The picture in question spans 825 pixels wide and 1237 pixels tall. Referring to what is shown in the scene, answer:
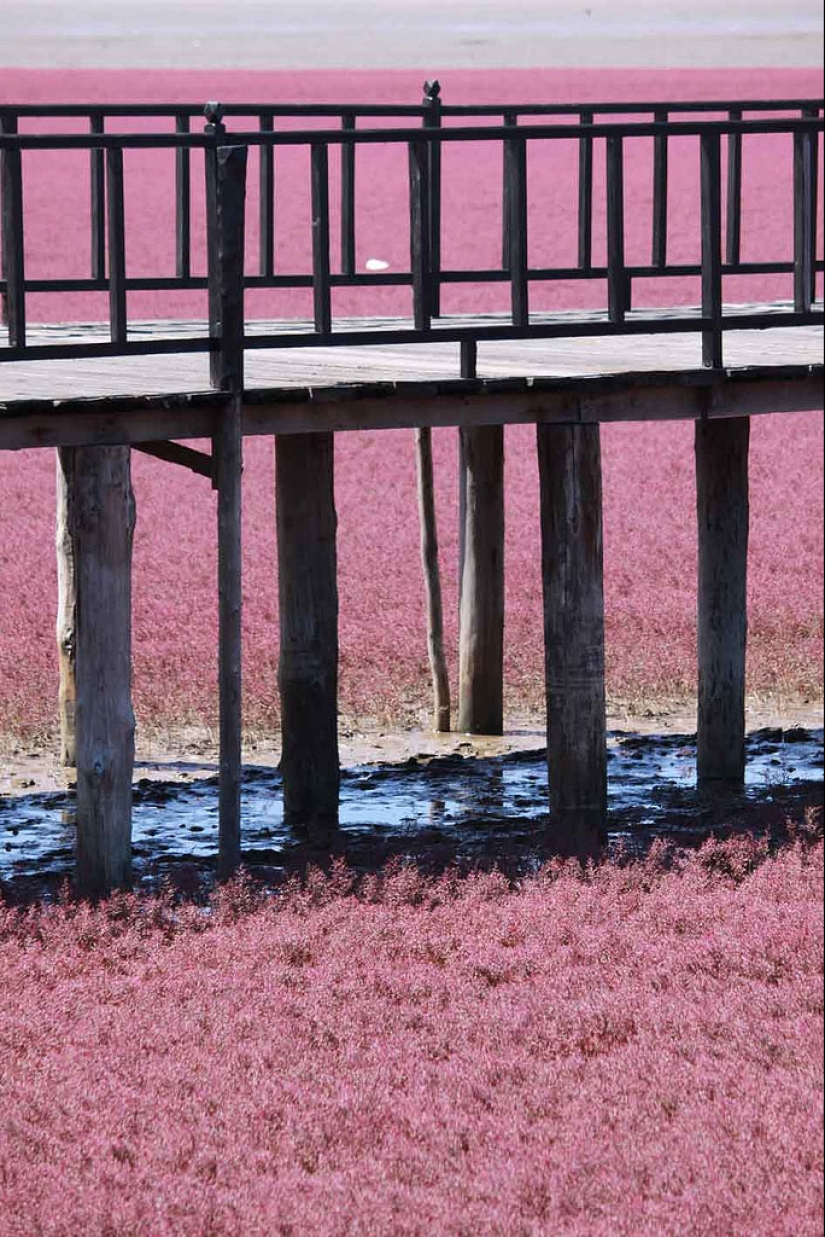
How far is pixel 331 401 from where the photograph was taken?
31.3ft

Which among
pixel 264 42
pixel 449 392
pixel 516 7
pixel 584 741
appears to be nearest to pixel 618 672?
pixel 584 741

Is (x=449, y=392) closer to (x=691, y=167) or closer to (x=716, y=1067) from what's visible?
(x=716, y=1067)

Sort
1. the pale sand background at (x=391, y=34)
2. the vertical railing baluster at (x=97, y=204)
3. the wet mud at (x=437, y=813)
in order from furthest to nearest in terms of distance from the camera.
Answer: the vertical railing baluster at (x=97, y=204)
the wet mud at (x=437, y=813)
the pale sand background at (x=391, y=34)

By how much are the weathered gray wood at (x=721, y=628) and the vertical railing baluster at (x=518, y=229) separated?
2.51 meters

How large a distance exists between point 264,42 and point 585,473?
15.3ft

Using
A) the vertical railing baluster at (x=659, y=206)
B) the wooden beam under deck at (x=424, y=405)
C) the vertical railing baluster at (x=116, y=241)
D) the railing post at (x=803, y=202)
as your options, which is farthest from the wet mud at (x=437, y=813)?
the vertical railing baluster at (x=659, y=206)

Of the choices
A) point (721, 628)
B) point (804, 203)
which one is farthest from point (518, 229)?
point (721, 628)

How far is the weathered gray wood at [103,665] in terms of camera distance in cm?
920

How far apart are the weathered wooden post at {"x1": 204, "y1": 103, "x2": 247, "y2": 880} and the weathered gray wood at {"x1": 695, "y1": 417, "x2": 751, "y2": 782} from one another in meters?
3.20

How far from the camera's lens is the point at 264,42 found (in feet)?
19.1

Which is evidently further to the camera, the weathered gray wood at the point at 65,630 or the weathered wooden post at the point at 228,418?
the weathered gray wood at the point at 65,630

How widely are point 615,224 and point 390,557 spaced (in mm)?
8938

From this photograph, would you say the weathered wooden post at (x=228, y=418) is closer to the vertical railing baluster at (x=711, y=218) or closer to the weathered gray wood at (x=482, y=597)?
the vertical railing baluster at (x=711, y=218)

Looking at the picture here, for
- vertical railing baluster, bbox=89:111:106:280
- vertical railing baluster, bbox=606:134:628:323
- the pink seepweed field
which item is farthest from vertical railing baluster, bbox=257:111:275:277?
vertical railing baluster, bbox=606:134:628:323
